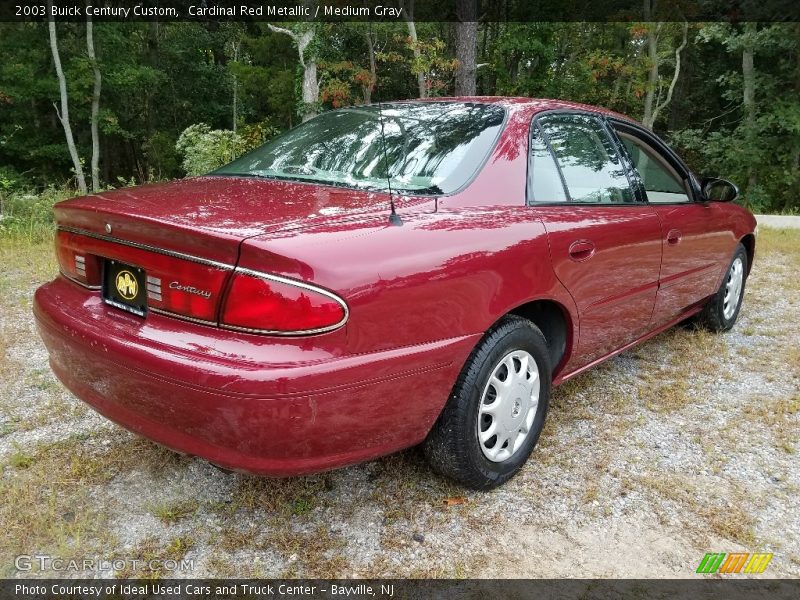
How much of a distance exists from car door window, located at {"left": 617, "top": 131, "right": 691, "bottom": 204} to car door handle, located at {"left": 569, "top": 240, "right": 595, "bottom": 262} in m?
0.87

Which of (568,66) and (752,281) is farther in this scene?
(568,66)

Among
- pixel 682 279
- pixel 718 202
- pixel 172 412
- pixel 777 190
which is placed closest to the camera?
pixel 172 412

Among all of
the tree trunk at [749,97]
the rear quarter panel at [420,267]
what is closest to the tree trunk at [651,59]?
the tree trunk at [749,97]

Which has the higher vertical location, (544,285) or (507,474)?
(544,285)

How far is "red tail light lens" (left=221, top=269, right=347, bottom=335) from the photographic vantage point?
1.61 m

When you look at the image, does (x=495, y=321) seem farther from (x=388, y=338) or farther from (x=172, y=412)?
(x=172, y=412)

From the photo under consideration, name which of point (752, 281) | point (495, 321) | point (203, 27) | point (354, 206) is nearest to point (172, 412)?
point (354, 206)

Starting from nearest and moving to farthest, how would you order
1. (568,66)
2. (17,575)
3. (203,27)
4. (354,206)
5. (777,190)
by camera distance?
(17,575) → (354,206) → (777,190) → (568,66) → (203,27)

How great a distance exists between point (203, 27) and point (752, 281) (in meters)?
27.9

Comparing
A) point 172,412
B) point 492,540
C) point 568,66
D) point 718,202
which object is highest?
point 568,66

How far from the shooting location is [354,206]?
199 cm

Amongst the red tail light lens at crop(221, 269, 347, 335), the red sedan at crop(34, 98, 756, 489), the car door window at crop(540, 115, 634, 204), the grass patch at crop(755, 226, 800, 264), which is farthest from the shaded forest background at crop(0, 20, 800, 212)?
the red tail light lens at crop(221, 269, 347, 335)

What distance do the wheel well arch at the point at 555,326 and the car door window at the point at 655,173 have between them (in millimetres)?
1061

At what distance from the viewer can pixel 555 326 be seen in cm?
264
